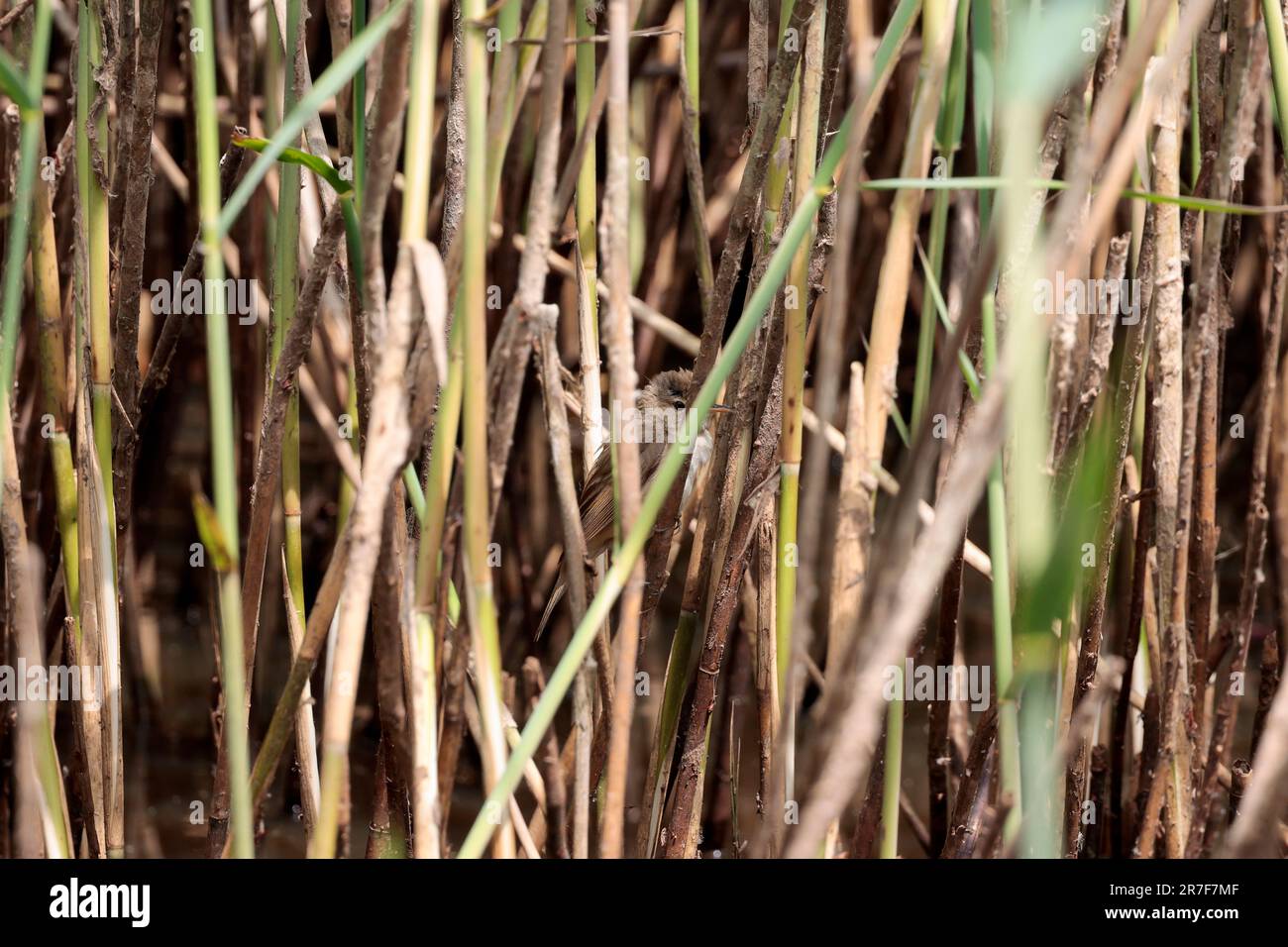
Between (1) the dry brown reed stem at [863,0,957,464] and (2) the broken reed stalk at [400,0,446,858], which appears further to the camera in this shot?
(1) the dry brown reed stem at [863,0,957,464]

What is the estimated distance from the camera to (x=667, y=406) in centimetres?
209

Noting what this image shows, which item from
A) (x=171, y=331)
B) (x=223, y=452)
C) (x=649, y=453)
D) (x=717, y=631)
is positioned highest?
(x=171, y=331)

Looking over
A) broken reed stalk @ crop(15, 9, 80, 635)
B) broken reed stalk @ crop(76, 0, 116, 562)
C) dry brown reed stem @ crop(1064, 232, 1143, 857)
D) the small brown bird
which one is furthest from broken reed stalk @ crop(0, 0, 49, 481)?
dry brown reed stem @ crop(1064, 232, 1143, 857)

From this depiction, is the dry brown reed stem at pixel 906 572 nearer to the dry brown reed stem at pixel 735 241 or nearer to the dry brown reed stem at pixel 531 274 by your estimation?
the dry brown reed stem at pixel 531 274

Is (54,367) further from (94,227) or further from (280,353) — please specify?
(280,353)

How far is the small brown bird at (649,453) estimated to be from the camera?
6.32ft

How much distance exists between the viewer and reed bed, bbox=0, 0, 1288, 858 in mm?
783

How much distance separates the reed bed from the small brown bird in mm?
13

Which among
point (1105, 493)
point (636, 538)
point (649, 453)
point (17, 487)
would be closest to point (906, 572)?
point (636, 538)

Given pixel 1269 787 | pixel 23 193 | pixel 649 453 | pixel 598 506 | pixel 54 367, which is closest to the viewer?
pixel 1269 787

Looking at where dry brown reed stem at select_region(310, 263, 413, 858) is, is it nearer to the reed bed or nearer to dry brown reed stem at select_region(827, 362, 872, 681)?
the reed bed

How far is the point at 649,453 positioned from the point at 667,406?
0.14 m
